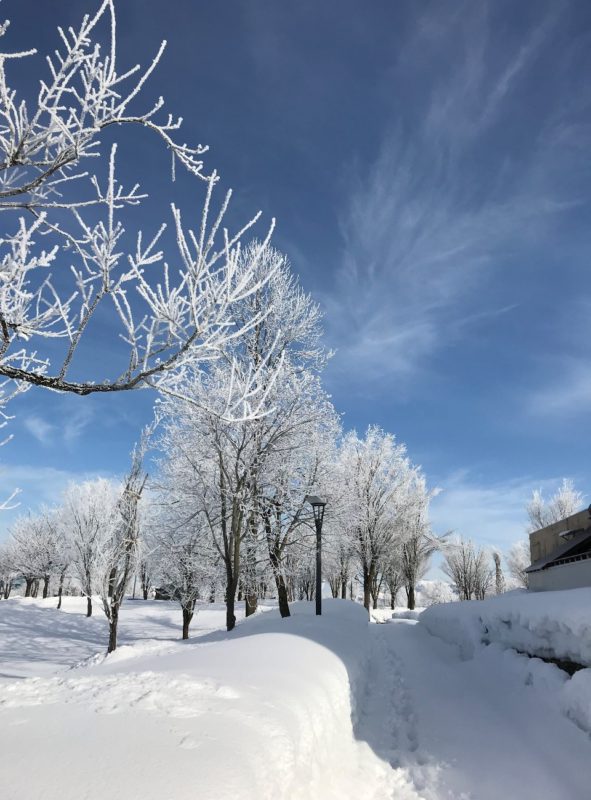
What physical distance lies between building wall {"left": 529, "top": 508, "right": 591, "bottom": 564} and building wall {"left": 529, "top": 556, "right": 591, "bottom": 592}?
184 cm

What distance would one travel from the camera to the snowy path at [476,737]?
4.08 meters

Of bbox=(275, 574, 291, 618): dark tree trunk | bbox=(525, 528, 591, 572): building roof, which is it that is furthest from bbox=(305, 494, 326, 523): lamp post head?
bbox=(525, 528, 591, 572): building roof

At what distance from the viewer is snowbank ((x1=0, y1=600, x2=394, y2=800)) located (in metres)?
2.47

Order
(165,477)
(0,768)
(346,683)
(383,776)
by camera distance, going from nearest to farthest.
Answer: (0,768)
(383,776)
(346,683)
(165,477)

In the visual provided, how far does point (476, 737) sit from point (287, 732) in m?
2.96

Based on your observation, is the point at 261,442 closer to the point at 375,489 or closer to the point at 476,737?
the point at 476,737

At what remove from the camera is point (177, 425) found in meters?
16.1

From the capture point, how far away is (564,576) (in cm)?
1692

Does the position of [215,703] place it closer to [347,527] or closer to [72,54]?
[72,54]

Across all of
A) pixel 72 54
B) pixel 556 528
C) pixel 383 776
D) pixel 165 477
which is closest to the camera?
pixel 72 54

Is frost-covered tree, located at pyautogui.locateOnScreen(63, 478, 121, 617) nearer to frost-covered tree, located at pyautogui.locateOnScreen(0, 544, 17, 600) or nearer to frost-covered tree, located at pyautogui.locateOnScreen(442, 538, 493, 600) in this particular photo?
frost-covered tree, located at pyautogui.locateOnScreen(442, 538, 493, 600)

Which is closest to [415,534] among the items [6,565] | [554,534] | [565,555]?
[554,534]

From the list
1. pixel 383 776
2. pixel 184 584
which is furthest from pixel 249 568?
pixel 383 776

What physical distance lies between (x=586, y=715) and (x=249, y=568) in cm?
1259
